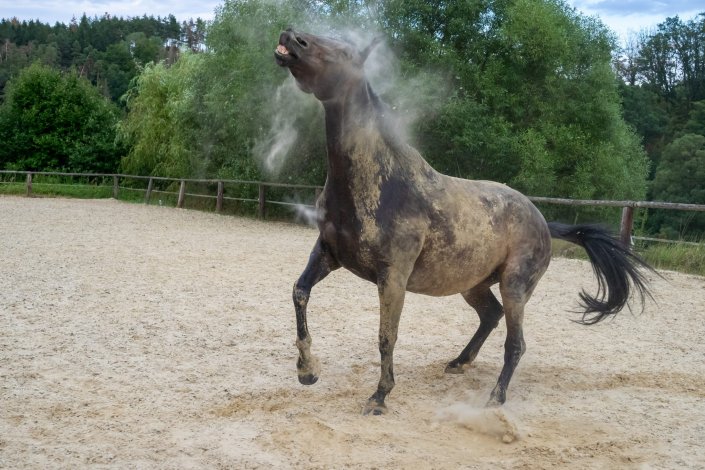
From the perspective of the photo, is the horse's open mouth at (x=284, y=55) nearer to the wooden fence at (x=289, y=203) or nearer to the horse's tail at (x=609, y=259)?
the horse's tail at (x=609, y=259)

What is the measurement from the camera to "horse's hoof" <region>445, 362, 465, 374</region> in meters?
4.77

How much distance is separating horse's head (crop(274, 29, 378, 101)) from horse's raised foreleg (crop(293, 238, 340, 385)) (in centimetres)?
92

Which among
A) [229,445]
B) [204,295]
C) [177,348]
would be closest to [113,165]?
[204,295]

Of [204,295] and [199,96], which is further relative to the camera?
[199,96]

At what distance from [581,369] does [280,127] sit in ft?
41.7

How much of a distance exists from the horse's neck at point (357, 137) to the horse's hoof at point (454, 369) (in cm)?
175

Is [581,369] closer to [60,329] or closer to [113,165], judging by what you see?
[60,329]

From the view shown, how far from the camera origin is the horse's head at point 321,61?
3311mm

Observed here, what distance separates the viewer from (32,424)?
3410 millimetres

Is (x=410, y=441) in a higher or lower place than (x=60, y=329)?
higher

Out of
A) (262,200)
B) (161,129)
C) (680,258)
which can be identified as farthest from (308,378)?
(161,129)

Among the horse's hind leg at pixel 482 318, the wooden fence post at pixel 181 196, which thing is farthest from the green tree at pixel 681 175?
the horse's hind leg at pixel 482 318

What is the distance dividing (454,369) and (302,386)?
1.17 meters

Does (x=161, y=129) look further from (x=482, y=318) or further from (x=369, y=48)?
(x=369, y=48)
